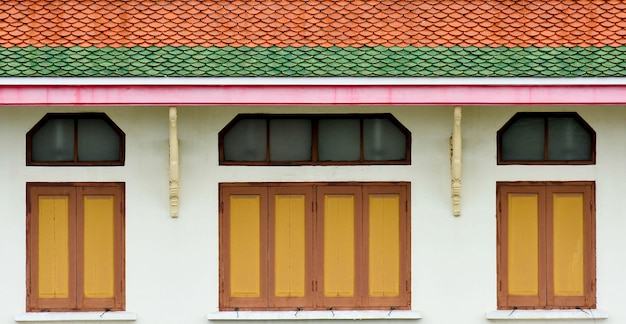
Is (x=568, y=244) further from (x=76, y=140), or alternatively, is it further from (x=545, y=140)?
Answer: (x=76, y=140)

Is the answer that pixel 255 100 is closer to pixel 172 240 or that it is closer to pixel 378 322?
pixel 172 240

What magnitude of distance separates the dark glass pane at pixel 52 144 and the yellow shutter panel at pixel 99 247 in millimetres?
603

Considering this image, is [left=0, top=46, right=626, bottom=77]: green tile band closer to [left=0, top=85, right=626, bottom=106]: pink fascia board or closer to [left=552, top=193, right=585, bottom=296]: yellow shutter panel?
[left=0, top=85, right=626, bottom=106]: pink fascia board

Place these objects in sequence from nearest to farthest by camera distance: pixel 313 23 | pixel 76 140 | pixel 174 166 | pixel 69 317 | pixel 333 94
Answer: pixel 333 94 → pixel 174 166 → pixel 69 317 → pixel 76 140 → pixel 313 23

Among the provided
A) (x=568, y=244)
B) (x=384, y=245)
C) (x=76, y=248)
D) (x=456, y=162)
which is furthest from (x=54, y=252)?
(x=568, y=244)

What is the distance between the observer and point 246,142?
13.4 metres

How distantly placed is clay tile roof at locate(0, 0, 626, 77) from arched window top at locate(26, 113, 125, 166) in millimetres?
872

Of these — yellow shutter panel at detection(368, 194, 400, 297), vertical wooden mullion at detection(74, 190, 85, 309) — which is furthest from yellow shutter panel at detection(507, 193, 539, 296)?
vertical wooden mullion at detection(74, 190, 85, 309)

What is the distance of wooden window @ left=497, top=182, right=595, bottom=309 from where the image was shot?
1336 cm

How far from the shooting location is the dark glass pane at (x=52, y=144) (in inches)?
522

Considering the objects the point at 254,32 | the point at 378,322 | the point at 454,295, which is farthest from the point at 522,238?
the point at 254,32

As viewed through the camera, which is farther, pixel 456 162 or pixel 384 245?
pixel 384 245

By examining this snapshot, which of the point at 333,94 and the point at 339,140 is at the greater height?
the point at 333,94

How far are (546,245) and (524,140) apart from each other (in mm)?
1278
